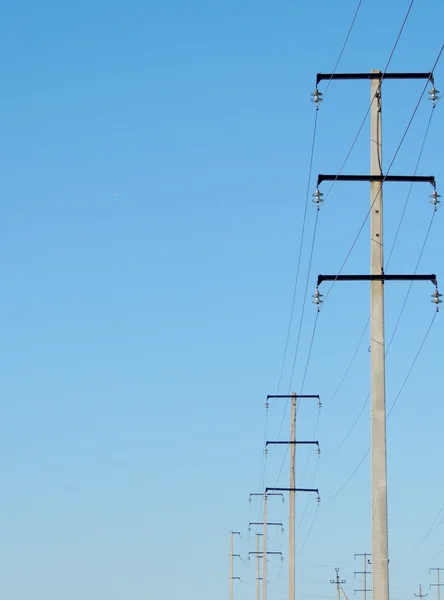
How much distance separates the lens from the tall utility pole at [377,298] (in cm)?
2825

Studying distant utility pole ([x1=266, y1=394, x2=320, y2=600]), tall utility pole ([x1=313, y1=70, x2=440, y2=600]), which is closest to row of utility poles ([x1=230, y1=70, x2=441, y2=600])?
tall utility pole ([x1=313, y1=70, x2=440, y2=600])

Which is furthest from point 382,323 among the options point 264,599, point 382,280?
point 264,599

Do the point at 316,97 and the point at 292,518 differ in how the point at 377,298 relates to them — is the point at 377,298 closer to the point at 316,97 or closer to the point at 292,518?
the point at 316,97

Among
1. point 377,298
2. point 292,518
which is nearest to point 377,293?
point 377,298

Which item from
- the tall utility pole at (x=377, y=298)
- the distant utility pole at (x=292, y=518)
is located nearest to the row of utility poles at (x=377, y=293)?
the tall utility pole at (x=377, y=298)

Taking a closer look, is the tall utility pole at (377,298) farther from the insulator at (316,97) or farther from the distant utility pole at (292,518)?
the distant utility pole at (292,518)

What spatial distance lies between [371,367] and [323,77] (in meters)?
5.87

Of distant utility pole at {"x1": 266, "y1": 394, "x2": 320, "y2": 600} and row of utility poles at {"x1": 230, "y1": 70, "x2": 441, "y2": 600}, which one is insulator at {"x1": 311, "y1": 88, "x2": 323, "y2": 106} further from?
distant utility pole at {"x1": 266, "y1": 394, "x2": 320, "y2": 600}

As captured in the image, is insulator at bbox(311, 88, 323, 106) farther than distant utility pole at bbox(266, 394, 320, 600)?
No

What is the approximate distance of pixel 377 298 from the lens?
30.0m

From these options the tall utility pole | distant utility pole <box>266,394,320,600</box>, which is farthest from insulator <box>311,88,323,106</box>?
distant utility pole <box>266,394,320,600</box>

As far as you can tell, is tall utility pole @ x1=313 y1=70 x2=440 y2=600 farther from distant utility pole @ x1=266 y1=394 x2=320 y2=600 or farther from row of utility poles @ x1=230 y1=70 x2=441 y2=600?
distant utility pole @ x1=266 y1=394 x2=320 y2=600

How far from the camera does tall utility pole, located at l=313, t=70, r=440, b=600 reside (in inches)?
1112

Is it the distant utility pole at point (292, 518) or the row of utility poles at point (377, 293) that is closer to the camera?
the row of utility poles at point (377, 293)
